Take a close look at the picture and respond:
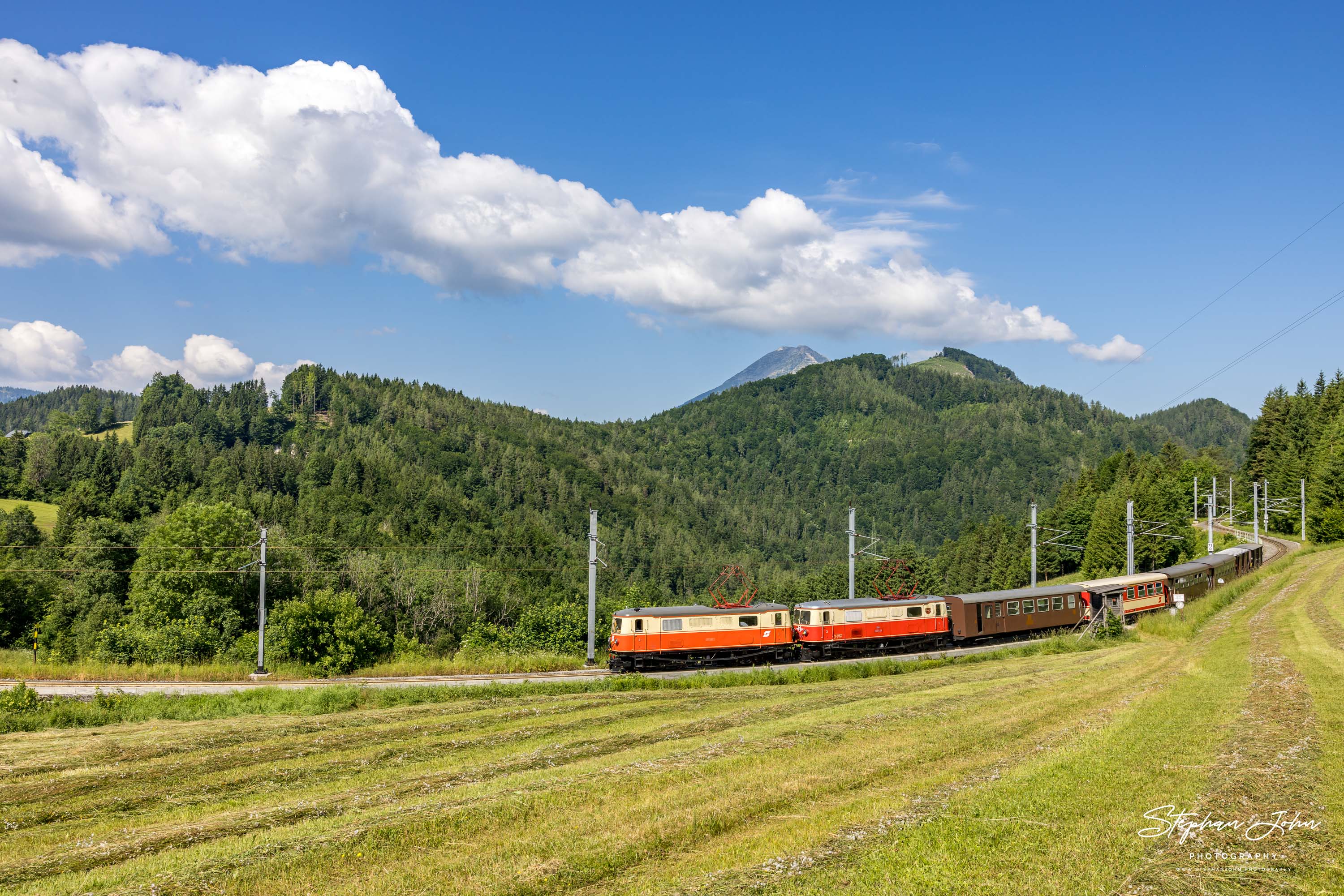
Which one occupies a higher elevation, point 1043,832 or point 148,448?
point 148,448

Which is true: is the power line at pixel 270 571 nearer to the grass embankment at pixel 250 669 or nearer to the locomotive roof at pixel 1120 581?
the grass embankment at pixel 250 669

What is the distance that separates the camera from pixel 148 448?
15038cm

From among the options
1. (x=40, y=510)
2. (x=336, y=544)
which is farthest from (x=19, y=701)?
(x=40, y=510)

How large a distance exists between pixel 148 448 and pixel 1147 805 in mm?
177921

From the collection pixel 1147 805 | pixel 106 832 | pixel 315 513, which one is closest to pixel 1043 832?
pixel 1147 805

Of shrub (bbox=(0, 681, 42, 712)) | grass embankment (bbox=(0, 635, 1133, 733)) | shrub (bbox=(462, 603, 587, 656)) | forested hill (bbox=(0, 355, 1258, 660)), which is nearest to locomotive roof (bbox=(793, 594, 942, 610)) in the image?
grass embankment (bbox=(0, 635, 1133, 733))

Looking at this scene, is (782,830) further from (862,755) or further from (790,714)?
(790,714)

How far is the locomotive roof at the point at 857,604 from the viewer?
41.9 m

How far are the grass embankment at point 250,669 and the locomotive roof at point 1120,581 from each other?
112 ft

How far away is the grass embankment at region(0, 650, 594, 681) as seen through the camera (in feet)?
119

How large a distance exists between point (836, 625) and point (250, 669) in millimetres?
30670

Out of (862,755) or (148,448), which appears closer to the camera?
(862,755)

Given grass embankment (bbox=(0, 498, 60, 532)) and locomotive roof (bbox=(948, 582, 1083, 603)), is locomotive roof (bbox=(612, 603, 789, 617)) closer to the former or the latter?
locomotive roof (bbox=(948, 582, 1083, 603))

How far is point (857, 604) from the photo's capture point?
42188mm
